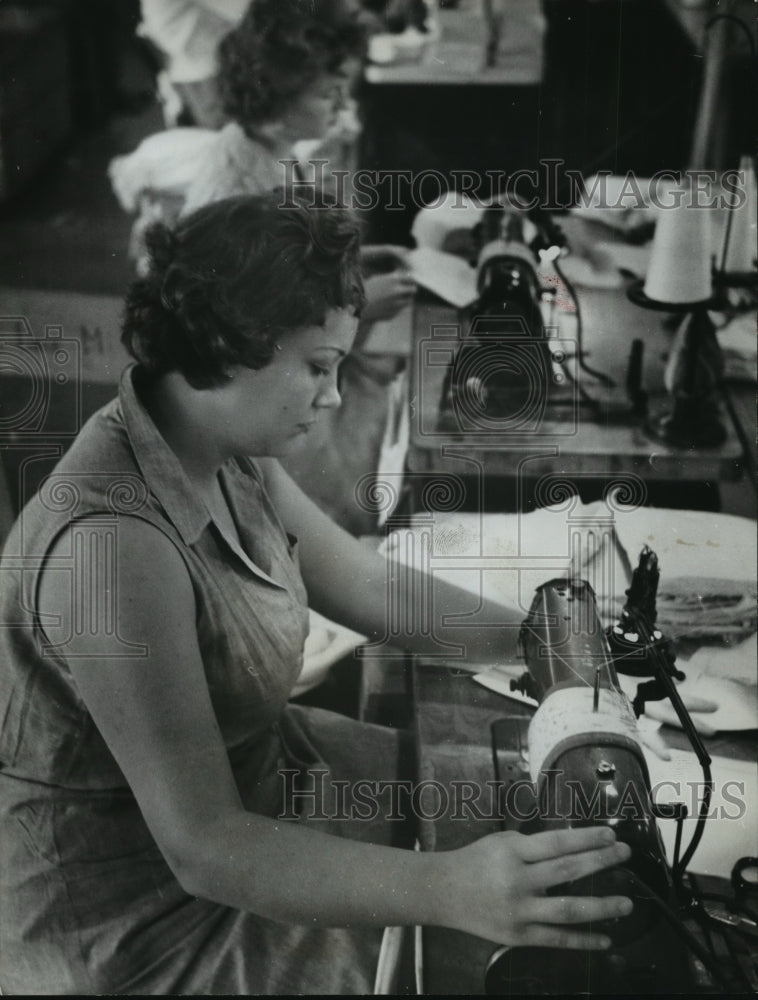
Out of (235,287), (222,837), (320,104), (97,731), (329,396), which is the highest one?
(320,104)

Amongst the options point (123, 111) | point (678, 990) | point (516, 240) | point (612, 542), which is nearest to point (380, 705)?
point (612, 542)

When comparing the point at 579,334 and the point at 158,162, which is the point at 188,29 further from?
the point at 579,334

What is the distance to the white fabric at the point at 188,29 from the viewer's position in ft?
4.30

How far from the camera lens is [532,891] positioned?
127cm

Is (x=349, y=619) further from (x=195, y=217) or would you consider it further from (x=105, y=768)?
(x=195, y=217)

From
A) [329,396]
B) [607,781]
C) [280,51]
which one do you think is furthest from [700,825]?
[280,51]

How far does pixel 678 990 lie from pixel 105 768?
29.9 inches

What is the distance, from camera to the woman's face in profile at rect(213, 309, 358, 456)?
1.24 meters

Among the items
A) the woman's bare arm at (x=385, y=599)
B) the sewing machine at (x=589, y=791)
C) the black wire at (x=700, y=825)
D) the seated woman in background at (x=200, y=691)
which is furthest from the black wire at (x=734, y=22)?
the black wire at (x=700, y=825)

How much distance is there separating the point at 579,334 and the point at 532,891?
0.70 meters

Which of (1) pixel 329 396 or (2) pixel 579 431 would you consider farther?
(2) pixel 579 431

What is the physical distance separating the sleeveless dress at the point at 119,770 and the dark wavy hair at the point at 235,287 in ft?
0.24

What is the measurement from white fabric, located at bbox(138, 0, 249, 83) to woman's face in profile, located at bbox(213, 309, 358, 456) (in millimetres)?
366

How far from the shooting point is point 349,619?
1.38 meters
